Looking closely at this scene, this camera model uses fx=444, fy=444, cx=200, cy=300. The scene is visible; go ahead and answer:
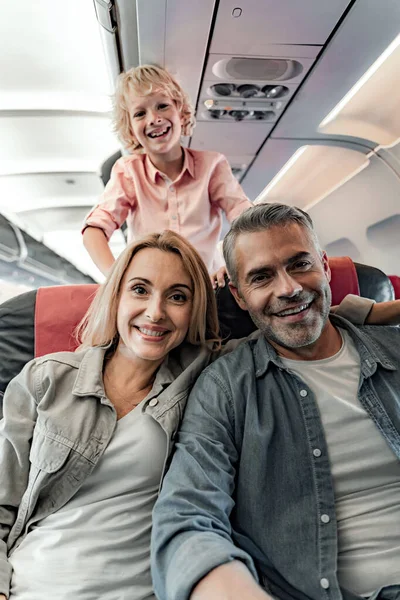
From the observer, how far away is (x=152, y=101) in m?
2.54

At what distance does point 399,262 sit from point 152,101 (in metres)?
3.65

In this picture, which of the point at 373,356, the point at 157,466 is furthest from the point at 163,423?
the point at 373,356

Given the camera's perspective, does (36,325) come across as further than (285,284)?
Yes

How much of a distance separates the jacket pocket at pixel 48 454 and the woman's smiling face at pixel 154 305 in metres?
0.38

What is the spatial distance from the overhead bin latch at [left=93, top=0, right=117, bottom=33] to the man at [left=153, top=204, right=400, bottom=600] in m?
1.91

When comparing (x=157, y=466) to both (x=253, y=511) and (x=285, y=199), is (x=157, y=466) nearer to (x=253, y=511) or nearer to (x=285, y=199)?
(x=253, y=511)

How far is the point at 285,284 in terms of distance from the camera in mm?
1507

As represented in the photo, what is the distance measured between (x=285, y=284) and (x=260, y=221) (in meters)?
0.26

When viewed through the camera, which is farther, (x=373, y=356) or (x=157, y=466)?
(x=373, y=356)

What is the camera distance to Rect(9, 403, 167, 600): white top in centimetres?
120

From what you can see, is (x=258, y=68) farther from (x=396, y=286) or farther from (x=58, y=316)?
(x=58, y=316)

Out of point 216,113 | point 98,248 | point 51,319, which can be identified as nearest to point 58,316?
point 51,319

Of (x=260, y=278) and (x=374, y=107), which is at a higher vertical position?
(x=374, y=107)

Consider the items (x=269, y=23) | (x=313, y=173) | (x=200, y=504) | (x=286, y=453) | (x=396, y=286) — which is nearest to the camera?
(x=200, y=504)
